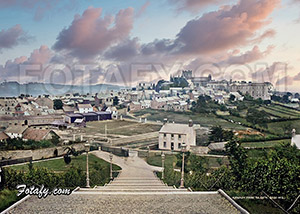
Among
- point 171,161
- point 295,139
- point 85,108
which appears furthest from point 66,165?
point 295,139

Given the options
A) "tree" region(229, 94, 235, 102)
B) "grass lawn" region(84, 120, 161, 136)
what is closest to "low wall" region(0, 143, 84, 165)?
"grass lawn" region(84, 120, 161, 136)

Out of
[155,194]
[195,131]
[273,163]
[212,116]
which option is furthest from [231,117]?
[155,194]

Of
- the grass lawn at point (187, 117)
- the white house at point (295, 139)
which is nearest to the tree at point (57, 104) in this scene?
the grass lawn at point (187, 117)

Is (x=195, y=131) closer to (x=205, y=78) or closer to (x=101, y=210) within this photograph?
(x=205, y=78)

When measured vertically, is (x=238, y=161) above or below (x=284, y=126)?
below

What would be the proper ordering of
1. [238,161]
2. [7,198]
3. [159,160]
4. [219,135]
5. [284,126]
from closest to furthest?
[7,198]
[238,161]
[159,160]
[219,135]
[284,126]

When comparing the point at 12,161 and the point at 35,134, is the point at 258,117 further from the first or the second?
the point at 12,161

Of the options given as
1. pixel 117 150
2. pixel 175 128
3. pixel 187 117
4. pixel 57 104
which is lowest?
pixel 117 150

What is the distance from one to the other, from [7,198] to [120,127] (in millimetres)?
8164

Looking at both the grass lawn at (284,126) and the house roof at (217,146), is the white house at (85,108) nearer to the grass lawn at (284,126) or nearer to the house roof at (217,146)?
the house roof at (217,146)

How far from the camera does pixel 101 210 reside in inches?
252


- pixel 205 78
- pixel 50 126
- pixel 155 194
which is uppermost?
pixel 205 78

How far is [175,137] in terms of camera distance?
15109 mm

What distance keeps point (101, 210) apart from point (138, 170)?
20.9 ft
